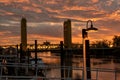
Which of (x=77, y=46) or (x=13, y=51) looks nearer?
(x=13, y=51)

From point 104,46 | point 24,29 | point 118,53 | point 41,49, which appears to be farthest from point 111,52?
point 24,29

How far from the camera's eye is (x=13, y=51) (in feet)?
151

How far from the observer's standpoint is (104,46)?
103312 millimetres

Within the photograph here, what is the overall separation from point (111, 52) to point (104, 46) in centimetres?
2453

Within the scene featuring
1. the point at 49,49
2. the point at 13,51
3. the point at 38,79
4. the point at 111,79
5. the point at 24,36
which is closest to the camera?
the point at 38,79

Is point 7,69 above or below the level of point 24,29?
below

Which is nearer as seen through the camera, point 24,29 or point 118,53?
point 24,29

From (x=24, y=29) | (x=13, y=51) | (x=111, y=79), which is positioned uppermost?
(x=24, y=29)

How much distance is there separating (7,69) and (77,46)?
63599 mm

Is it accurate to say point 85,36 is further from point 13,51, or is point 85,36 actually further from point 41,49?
point 41,49

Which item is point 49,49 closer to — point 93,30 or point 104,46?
point 104,46

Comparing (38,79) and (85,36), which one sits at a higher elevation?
(85,36)

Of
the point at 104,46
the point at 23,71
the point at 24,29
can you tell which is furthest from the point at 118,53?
the point at 23,71

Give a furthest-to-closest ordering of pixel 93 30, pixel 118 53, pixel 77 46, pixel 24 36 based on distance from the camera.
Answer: pixel 118 53 → pixel 77 46 → pixel 24 36 → pixel 93 30
